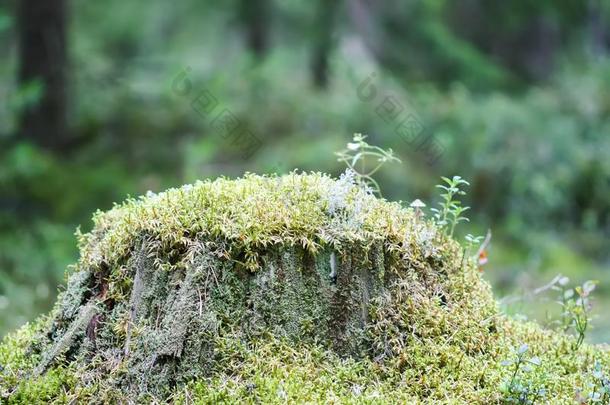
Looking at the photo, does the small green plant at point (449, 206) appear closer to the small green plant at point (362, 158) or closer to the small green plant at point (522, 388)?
the small green plant at point (362, 158)

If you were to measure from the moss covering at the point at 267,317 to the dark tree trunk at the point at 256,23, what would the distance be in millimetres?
11007

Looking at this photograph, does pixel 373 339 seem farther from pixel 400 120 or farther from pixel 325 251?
pixel 400 120

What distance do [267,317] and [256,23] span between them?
1223cm

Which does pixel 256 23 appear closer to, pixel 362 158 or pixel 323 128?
pixel 323 128

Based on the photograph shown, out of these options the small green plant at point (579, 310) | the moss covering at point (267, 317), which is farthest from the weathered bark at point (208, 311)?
the small green plant at point (579, 310)

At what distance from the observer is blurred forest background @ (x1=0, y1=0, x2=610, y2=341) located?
902 cm

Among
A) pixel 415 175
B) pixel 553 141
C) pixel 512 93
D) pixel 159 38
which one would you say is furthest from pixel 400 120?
pixel 159 38

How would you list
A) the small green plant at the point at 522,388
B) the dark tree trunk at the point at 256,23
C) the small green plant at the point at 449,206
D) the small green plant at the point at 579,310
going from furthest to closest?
the dark tree trunk at the point at 256,23 → the small green plant at the point at 579,310 → the small green plant at the point at 449,206 → the small green plant at the point at 522,388

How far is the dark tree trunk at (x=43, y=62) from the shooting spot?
9.80 meters

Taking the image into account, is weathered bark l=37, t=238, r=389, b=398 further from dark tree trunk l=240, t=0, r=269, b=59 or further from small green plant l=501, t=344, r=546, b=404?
dark tree trunk l=240, t=0, r=269, b=59

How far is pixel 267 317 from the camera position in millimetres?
2459

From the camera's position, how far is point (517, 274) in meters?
8.67

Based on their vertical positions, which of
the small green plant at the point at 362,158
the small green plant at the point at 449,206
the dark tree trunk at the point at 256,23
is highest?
the dark tree trunk at the point at 256,23

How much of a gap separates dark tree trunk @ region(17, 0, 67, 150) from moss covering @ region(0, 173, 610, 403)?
803 cm
